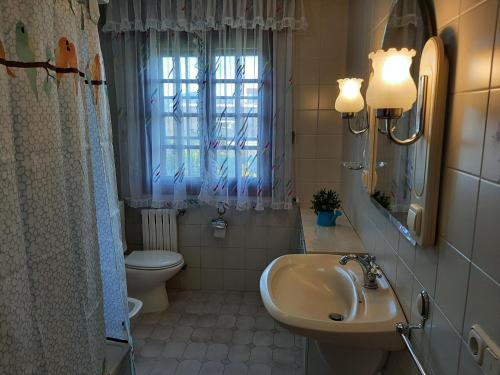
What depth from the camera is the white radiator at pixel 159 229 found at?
298 cm

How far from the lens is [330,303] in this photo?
164cm

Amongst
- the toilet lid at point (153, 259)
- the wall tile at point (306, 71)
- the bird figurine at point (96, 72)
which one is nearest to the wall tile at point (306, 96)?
the wall tile at point (306, 71)

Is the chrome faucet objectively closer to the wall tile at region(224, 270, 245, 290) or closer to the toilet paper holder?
the toilet paper holder

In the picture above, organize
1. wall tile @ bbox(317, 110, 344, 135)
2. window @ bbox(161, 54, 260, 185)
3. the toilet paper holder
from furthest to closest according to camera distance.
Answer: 1. the toilet paper holder
2. wall tile @ bbox(317, 110, 344, 135)
3. window @ bbox(161, 54, 260, 185)

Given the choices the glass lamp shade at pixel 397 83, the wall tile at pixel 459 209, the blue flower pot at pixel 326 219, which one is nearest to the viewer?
the wall tile at pixel 459 209

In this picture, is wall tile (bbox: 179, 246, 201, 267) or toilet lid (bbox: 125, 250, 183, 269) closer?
toilet lid (bbox: 125, 250, 183, 269)

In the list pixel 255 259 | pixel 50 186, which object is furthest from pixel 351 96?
pixel 255 259

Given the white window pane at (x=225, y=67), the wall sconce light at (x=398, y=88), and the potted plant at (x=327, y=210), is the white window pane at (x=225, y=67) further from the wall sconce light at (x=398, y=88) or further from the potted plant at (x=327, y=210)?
the wall sconce light at (x=398, y=88)

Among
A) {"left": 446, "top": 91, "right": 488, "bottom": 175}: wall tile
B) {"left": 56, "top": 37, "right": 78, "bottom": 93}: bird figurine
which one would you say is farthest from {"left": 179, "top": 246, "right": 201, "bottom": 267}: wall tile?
{"left": 446, "top": 91, "right": 488, "bottom": 175}: wall tile

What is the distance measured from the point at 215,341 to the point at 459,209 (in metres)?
1.95

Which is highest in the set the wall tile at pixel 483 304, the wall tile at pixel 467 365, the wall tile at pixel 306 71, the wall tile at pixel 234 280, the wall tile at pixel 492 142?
the wall tile at pixel 306 71

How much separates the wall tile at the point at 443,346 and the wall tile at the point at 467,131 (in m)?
0.41

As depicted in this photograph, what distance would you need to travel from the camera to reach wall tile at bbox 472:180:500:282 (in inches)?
29.6

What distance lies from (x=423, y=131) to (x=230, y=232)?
2.14 meters
